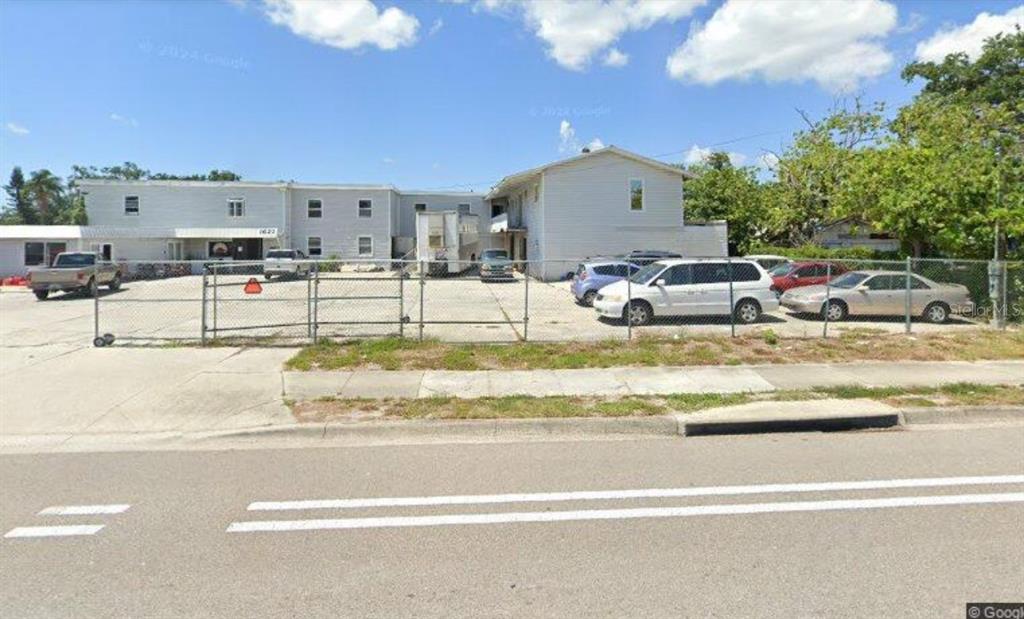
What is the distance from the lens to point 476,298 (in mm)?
20969

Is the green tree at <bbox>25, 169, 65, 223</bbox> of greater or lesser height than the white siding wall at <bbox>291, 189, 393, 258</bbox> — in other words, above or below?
above

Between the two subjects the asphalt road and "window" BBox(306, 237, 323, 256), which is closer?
the asphalt road

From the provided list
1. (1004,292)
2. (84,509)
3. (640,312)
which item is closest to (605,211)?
(640,312)

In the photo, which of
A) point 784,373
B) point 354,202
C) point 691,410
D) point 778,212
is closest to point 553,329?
point 784,373

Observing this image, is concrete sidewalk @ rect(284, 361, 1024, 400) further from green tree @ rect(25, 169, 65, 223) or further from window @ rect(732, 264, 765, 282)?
green tree @ rect(25, 169, 65, 223)

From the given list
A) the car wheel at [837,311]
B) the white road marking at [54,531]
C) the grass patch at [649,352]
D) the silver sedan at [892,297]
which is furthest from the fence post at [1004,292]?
the white road marking at [54,531]

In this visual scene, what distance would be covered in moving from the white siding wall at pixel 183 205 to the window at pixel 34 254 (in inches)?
192

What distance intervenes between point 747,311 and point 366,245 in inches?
1200

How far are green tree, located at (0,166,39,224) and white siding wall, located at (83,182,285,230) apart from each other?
4926cm

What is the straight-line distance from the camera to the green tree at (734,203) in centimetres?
3450

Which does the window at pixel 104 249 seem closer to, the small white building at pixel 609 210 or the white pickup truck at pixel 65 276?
the white pickup truck at pixel 65 276

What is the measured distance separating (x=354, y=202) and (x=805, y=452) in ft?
125

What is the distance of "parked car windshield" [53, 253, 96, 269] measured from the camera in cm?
2298
